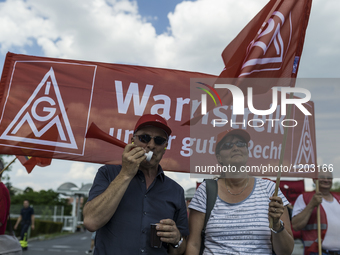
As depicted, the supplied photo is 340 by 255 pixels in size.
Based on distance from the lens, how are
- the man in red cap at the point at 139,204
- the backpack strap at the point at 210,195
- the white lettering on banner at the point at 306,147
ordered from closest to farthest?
the man in red cap at the point at 139,204
the backpack strap at the point at 210,195
the white lettering on banner at the point at 306,147

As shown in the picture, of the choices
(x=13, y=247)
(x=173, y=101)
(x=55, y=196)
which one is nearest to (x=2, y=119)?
(x=13, y=247)

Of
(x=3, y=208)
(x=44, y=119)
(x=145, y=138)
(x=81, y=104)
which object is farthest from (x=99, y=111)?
(x=145, y=138)

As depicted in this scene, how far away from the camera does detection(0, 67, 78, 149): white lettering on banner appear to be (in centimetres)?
447

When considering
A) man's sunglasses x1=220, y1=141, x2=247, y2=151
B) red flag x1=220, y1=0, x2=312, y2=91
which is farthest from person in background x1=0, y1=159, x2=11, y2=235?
red flag x1=220, y1=0, x2=312, y2=91

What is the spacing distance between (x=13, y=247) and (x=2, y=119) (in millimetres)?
1651

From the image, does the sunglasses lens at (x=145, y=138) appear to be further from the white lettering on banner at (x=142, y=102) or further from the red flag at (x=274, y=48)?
the white lettering on banner at (x=142, y=102)

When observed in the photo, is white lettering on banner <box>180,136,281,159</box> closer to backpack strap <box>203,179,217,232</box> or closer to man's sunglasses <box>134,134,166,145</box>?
backpack strap <box>203,179,217,232</box>

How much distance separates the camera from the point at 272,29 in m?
3.50

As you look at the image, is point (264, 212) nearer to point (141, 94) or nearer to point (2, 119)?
point (141, 94)

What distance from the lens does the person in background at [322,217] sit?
4402 mm

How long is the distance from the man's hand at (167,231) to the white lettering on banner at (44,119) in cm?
243

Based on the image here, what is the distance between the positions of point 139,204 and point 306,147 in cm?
308

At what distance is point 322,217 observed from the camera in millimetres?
4641

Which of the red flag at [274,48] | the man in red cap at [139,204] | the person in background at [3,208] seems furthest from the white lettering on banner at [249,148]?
the person in background at [3,208]
